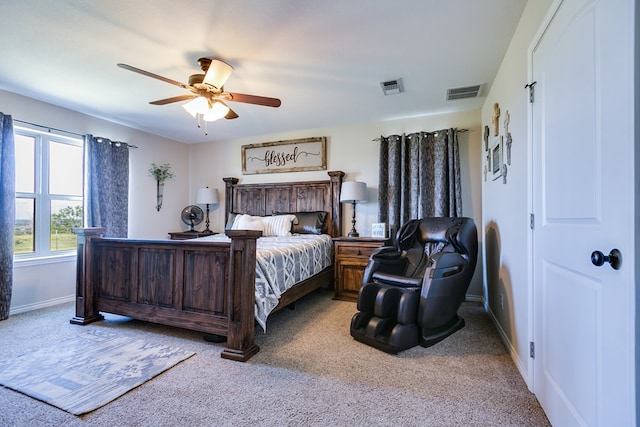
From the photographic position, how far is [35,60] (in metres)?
2.50

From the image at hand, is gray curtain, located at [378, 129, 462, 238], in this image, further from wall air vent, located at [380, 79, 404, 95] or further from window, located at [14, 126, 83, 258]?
window, located at [14, 126, 83, 258]

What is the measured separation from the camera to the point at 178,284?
2.43 meters

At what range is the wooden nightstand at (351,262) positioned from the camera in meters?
3.62

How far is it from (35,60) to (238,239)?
7.81 ft

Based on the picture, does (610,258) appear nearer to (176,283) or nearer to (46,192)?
(176,283)

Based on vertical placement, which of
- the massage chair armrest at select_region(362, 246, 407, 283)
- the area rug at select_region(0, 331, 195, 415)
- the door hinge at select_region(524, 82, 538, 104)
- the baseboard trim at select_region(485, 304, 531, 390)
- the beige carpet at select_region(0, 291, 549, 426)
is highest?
the door hinge at select_region(524, 82, 538, 104)

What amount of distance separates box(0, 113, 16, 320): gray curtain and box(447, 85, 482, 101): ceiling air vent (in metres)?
4.61

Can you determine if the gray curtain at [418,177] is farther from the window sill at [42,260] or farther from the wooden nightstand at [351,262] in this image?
the window sill at [42,260]

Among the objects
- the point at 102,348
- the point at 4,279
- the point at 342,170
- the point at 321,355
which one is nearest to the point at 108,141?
the point at 4,279

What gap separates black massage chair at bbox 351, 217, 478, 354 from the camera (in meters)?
2.27

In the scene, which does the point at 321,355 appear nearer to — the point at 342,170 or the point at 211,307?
the point at 211,307

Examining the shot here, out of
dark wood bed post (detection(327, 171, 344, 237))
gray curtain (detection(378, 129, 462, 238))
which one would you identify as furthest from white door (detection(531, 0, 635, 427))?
dark wood bed post (detection(327, 171, 344, 237))

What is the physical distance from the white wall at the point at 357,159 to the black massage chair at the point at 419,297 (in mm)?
1160

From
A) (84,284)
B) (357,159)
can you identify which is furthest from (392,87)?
(84,284)
